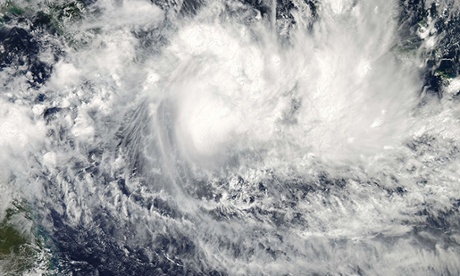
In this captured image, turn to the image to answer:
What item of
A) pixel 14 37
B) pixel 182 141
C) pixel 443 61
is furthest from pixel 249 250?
pixel 14 37

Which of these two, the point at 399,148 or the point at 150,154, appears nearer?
the point at 399,148

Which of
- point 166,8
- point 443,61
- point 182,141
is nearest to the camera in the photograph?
point 443,61

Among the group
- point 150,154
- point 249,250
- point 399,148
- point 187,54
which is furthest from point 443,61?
point 150,154

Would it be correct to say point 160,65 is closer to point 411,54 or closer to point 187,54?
point 187,54

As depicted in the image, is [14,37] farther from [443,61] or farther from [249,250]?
[443,61]

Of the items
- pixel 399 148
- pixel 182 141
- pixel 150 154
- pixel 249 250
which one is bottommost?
pixel 249 250

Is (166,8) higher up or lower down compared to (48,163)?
higher up

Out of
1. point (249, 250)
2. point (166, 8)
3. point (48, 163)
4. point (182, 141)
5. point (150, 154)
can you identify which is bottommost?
point (249, 250)

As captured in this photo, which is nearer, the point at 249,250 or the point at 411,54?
the point at 411,54

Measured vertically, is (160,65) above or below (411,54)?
below

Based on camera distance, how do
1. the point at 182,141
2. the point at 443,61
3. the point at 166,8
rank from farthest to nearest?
the point at 182,141, the point at 166,8, the point at 443,61
